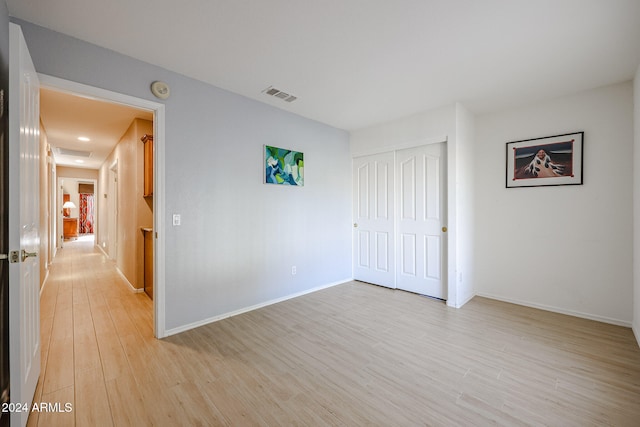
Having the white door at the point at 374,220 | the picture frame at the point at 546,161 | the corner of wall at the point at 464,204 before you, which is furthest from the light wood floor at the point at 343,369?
the picture frame at the point at 546,161

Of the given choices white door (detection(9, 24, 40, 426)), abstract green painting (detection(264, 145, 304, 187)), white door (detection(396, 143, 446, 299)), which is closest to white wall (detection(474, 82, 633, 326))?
white door (detection(396, 143, 446, 299))

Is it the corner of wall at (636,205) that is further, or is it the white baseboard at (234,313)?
the white baseboard at (234,313)

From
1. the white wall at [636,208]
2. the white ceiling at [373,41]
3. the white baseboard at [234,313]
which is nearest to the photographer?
the white ceiling at [373,41]

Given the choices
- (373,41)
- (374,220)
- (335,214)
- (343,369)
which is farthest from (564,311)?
(373,41)

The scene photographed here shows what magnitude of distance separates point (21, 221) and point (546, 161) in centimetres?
467

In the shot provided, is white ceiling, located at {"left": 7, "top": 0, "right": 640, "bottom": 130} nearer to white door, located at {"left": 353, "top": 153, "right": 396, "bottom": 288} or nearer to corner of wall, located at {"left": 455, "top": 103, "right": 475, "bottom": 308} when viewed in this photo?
corner of wall, located at {"left": 455, "top": 103, "right": 475, "bottom": 308}

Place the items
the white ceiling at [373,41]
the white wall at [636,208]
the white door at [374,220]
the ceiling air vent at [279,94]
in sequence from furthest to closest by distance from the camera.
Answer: the white door at [374,220], the ceiling air vent at [279,94], the white wall at [636,208], the white ceiling at [373,41]

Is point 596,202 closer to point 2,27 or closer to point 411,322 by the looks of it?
point 411,322

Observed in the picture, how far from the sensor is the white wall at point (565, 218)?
2.89 meters

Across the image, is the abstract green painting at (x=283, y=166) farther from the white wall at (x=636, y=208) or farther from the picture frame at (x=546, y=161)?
the white wall at (x=636, y=208)

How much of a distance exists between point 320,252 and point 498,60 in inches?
119

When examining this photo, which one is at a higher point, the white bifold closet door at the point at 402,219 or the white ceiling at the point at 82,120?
the white ceiling at the point at 82,120

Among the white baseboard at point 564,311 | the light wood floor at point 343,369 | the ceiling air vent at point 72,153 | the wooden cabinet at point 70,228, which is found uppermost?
the ceiling air vent at point 72,153

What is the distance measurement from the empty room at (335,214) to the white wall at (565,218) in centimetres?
2
